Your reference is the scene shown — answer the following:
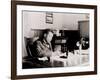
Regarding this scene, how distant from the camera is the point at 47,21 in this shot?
183 centimetres

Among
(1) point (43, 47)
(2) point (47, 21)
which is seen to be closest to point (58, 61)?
(1) point (43, 47)

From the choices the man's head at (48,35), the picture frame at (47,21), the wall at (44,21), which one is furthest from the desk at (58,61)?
the wall at (44,21)

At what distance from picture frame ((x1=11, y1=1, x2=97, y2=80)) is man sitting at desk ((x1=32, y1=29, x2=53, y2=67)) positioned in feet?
0.34

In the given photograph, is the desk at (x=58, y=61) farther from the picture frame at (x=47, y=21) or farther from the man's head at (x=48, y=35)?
the man's head at (x=48, y=35)

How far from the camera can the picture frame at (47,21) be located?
1.71 m

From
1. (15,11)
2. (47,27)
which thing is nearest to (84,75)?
(47,27)

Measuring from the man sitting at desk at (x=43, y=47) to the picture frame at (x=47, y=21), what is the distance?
0.10 meters

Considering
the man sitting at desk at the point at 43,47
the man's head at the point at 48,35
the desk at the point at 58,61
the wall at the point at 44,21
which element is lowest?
the desk at the point at 58,61

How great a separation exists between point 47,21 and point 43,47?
248 millimetres

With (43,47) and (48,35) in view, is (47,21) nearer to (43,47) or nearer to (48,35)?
(48,35)

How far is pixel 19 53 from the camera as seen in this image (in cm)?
174

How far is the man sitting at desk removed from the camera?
179 cm

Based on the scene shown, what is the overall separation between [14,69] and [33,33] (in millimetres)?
367

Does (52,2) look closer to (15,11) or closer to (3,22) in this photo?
(15,11)
